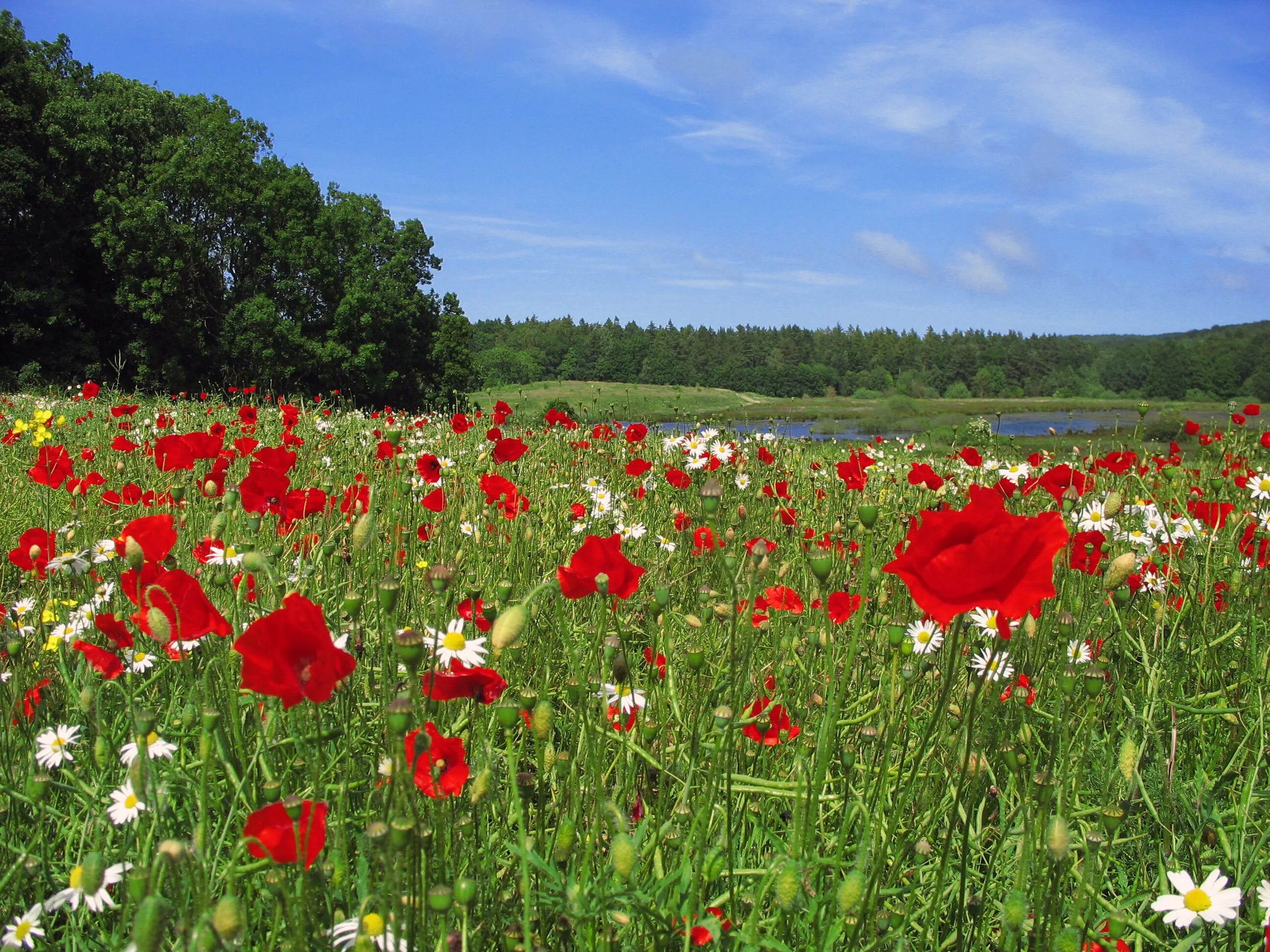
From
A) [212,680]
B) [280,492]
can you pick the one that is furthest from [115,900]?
[280,492]

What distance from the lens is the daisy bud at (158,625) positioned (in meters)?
1.19

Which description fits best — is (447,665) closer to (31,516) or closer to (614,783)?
(614,783)

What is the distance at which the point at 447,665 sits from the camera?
1.31 m

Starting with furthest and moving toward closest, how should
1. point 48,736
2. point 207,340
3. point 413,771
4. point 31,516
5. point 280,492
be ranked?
point 207,340
point 31,516
point 280,492
point 48,736
point 413,771

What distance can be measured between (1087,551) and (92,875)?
248 centimetres

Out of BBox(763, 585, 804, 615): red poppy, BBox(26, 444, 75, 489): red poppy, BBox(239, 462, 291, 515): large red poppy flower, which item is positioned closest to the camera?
BBox(239, 462, 291, 515): large red poppy flower

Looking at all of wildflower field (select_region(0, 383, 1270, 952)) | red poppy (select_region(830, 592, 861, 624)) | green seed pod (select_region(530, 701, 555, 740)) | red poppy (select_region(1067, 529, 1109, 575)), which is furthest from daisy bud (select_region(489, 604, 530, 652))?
red poppy (select_region(1067, 529, 1109, 575))

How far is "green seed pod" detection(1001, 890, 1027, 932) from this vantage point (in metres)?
1.03

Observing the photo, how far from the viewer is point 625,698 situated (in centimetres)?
150

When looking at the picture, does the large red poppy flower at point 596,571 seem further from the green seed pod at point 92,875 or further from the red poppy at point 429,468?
the red poppy at point 429,468

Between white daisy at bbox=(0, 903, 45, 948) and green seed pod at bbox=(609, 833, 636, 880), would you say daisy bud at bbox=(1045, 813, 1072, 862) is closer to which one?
green seed pod at bbox=(609, 833, 636, 880)

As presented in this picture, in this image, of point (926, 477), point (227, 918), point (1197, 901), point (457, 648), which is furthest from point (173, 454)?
point (926, 477)

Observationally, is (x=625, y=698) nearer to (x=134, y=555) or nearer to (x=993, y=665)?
(x=993, y=665)

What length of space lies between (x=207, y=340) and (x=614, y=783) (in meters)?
30.3
